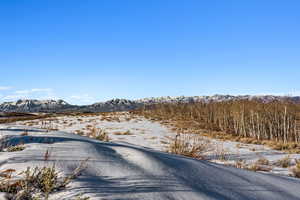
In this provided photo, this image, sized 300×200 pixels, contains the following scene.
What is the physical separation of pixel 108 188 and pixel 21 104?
108170mm

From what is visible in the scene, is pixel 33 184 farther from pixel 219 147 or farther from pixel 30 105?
pixel 30 105

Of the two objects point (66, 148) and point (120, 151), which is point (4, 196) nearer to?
point (66, 148)

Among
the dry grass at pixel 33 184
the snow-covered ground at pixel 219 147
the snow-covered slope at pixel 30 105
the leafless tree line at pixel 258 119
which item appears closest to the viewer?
the dry grass at pixel 33 184

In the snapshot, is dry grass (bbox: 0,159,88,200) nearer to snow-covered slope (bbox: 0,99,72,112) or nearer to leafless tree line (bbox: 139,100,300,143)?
leafless tree line (bbox: 139,100,300,143)

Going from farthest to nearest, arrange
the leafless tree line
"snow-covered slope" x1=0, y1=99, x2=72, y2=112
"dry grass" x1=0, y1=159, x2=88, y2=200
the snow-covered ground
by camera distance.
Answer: "snow-covered slope" x1=0, y1=99, x2=72, y2=112 < the leafless tree line < the snow-covered ground < "dry grass" x1=0, y1=159, x2=88, y2=200

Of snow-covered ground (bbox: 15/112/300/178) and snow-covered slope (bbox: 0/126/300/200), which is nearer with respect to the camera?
snow-covered slope (bbox: 0/126/300/200)

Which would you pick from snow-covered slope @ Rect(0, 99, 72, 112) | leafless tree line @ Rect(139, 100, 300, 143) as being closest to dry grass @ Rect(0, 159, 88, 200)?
leafless tree line @ Rect(139, 100, 300, 143)

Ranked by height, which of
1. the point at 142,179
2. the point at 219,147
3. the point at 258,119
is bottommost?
the point at 219,147

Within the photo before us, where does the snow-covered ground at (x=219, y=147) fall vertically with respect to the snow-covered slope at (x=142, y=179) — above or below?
below

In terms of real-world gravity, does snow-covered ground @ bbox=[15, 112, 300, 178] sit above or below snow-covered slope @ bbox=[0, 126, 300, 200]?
below

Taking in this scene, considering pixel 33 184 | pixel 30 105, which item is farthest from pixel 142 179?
pixel 30 105

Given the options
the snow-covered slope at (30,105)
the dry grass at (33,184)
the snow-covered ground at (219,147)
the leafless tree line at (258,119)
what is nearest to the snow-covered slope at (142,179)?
the dry grass at (33,184)

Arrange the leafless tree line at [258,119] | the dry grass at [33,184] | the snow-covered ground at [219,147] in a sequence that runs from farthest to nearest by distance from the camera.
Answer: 1. the leafless tree line at [258,119]
2. the snow-covered ground at [219,147]
3. the dry grass at [33,184]

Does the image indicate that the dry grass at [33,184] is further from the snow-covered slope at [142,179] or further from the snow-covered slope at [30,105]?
the snow-covered slope at [30,105]
